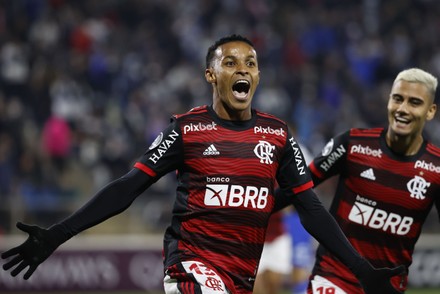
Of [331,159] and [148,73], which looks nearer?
[331,159]

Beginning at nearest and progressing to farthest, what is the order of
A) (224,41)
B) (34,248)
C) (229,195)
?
(34,248), (229,195), (224,41)

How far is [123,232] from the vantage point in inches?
537

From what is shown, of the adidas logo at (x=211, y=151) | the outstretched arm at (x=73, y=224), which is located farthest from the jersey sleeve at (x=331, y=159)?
the outstretched arm at (x=73, y=224)

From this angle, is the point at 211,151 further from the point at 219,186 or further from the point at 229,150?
the point at 219,186

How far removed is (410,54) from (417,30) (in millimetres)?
878

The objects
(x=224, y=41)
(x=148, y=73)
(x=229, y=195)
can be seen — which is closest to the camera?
(x=229, y=195)

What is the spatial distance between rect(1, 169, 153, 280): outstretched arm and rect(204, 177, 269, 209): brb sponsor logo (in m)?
0.36

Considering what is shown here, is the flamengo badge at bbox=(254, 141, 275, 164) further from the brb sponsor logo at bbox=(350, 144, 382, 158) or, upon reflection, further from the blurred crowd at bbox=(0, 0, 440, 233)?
the blurred crowd at bbox=(0, 0, 440, 233)

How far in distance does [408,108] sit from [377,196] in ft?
2.03

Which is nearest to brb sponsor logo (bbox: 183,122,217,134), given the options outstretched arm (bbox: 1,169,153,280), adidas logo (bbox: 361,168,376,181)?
outstretched arm (bbox: 1,169,153,280)

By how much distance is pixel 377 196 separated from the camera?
616 cm

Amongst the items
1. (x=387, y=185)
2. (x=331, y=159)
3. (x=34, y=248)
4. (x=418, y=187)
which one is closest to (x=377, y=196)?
(x=387, y=185)

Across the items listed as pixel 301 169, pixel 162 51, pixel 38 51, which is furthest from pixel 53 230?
pixel 162 51

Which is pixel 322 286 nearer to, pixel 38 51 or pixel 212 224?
pixel 212 224
